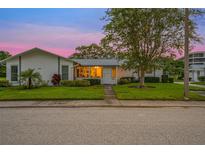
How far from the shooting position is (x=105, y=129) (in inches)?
248

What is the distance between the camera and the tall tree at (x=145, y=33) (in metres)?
20.1

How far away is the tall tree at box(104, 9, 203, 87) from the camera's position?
20.1 meters

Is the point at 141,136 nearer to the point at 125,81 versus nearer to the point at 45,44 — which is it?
the point at 125,81

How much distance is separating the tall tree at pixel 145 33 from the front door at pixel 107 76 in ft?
21.9

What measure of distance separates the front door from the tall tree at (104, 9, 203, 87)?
6.67 m

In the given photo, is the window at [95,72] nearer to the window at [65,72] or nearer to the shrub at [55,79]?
the window at [65,72]

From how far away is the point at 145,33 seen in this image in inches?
814

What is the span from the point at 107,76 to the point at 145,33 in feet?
31.4

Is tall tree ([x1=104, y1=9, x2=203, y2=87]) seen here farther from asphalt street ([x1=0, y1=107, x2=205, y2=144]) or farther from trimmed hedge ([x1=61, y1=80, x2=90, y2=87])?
asphalt street ([x1=0, y1=107, x2=205, y2=144])

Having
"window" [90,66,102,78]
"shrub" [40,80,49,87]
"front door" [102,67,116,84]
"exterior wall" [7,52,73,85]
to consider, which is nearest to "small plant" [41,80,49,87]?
"shrub" [40,80,49,87]

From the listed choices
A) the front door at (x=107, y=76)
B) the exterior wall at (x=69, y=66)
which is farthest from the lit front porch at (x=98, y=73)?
the exterior wall at (x=69, y=66)

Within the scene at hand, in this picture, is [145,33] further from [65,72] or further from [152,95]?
[65,72]

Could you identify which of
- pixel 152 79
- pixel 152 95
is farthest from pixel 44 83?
pixel 152 79

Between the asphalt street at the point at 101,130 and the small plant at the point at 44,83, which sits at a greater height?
the small plant at the point at 44,83
